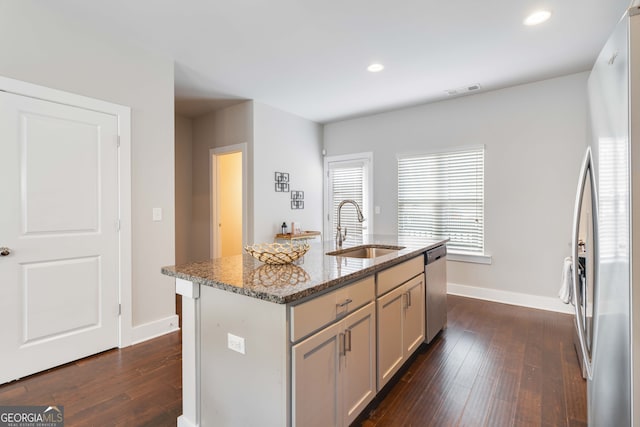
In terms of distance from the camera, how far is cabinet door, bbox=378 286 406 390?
6.26 ft

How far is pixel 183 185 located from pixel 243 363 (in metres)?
4.40

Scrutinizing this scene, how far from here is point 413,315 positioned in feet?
Answer: 7.80

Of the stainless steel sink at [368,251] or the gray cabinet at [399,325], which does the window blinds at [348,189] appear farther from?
the gray cabinet at [399,325]

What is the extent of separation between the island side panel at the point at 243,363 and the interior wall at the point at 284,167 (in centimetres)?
289

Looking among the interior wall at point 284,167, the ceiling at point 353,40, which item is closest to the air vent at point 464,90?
the ceiling at point 353,40

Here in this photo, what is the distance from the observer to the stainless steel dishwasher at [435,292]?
265 centimetres

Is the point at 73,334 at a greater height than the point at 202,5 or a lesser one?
lesser

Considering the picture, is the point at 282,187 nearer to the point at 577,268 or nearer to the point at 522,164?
the point at 522,164

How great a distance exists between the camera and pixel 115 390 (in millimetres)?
2090

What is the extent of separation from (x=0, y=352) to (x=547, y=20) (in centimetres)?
478

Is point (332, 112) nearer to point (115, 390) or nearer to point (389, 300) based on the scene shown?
point (389, 300)

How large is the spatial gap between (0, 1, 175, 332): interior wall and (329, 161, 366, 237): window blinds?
293 cm

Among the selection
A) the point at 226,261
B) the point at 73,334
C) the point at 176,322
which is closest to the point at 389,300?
the point at 226,261

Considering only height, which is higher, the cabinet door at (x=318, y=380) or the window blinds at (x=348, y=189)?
the window blinds at (x=348, y=189)
